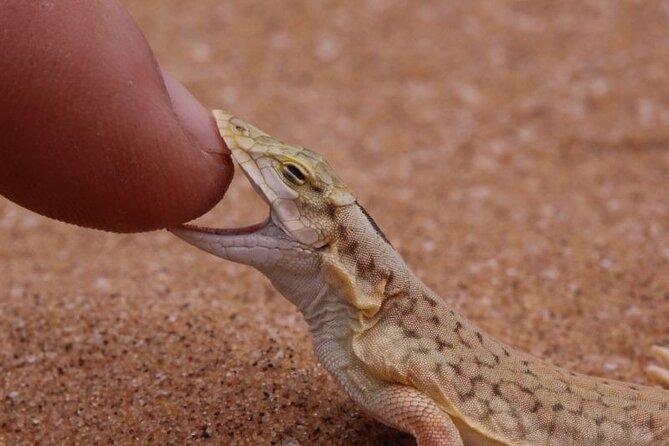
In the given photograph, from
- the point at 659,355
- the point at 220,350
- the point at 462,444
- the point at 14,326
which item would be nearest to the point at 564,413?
the point at 462,444

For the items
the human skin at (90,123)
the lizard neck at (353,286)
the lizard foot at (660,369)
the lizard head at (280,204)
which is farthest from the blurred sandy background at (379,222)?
the human skin at (90,123)

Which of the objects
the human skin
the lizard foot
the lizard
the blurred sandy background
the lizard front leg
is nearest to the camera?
the human skin

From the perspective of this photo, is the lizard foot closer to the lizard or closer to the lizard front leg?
the lizard

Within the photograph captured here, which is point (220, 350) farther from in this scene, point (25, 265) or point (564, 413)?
point (25, 265)

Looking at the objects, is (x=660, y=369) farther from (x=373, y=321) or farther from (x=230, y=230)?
(x=230, y=230)

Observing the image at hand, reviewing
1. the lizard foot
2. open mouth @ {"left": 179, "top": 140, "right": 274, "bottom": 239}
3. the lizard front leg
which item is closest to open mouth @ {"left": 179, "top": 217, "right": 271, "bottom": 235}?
open mouth @ {"left": 179, "top": 140, "right": 274, "bottom": 239}

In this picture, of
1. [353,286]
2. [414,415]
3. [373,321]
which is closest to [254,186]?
[353,286]

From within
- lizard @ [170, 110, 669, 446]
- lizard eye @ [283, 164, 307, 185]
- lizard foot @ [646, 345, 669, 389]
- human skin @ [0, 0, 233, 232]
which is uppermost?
lizard foot @ [646, 345, 669, 389]
